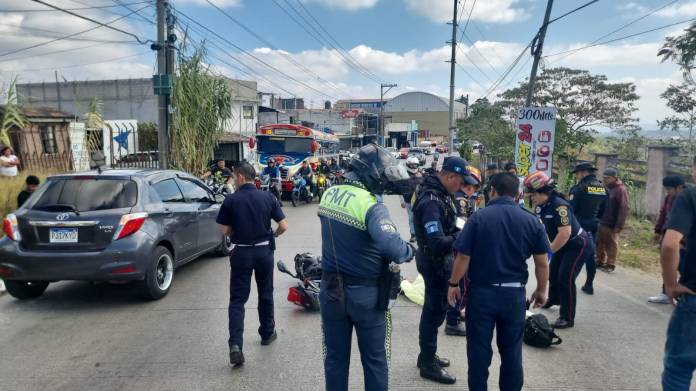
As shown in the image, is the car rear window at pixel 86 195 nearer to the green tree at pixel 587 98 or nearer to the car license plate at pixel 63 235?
the car license plate at pixel 63 235

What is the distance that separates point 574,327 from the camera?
5.03 meters

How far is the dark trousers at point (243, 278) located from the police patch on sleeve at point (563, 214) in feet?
9.05

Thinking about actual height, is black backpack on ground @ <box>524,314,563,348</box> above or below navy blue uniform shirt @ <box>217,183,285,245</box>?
below

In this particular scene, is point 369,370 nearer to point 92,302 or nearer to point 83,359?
point 83,359

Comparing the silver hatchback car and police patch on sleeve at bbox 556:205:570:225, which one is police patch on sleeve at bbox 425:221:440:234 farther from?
the silver hatchback car

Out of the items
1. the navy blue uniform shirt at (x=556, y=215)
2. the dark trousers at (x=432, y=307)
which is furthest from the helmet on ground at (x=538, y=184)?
the dark trousers at (x=432, y=307)

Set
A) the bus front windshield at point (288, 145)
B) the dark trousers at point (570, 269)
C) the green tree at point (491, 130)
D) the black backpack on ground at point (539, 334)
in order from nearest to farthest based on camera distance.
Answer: the black backpack on ground at point (539, 334)
the dark trousers at point (570, 269)
the bus front windshield at point (288, 145)
the green tree at point (491, 130)

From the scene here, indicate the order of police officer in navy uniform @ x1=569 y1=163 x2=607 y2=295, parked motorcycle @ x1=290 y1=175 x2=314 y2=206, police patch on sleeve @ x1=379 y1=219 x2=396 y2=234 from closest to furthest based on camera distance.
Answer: police patch on sleeve @ x1=379 y1=219 x2=396 y2=234
police officer in navy uniform @ x1=569 y1=163 x2=607 y2=295
parked motorcycle @ x1=290 y1=175 x2=314 y2=206

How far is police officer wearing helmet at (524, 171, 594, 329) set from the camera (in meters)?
4.54

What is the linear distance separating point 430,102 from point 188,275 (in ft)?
302

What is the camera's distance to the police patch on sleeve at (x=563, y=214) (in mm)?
4488

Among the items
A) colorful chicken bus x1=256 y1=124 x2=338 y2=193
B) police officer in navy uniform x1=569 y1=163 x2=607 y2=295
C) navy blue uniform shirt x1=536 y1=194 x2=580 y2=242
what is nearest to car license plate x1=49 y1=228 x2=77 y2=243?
navy blue uniform shirt x1=536 y1=194 x2=580 y2=242

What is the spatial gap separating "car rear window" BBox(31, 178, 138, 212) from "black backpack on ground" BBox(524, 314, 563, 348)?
14.8 ft

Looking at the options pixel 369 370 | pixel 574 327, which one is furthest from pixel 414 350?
pixel 574 327
